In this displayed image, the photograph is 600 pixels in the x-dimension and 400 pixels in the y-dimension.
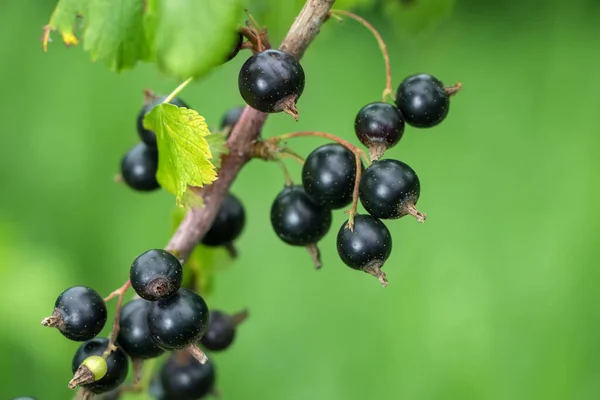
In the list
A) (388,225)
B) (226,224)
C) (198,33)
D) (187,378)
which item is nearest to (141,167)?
(226,224)

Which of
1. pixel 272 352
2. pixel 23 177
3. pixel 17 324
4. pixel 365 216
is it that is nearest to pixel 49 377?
pixel 17 324

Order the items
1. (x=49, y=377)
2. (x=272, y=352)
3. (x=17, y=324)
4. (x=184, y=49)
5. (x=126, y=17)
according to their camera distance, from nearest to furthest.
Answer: (x=184, y=49) < (x=126, y=17) < (x=17, y=324) < (x=49, y=377) < (x=272, y=352)

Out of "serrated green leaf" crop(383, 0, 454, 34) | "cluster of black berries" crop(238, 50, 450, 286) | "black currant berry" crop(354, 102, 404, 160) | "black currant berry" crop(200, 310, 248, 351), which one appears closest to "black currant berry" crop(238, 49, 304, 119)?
"cluster of black berries" crop(238, 50, 450, 286)

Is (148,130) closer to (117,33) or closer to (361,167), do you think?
(117,33)

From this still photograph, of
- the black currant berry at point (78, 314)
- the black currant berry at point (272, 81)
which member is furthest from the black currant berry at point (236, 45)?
the black currant berry at point (78, 314)

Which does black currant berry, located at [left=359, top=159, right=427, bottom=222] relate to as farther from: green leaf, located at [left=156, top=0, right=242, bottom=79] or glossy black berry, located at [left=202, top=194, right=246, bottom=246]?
glossy black berry, located at [left=202, top=194, right=246, bottom=246]

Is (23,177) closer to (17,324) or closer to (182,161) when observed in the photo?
(17,324)
